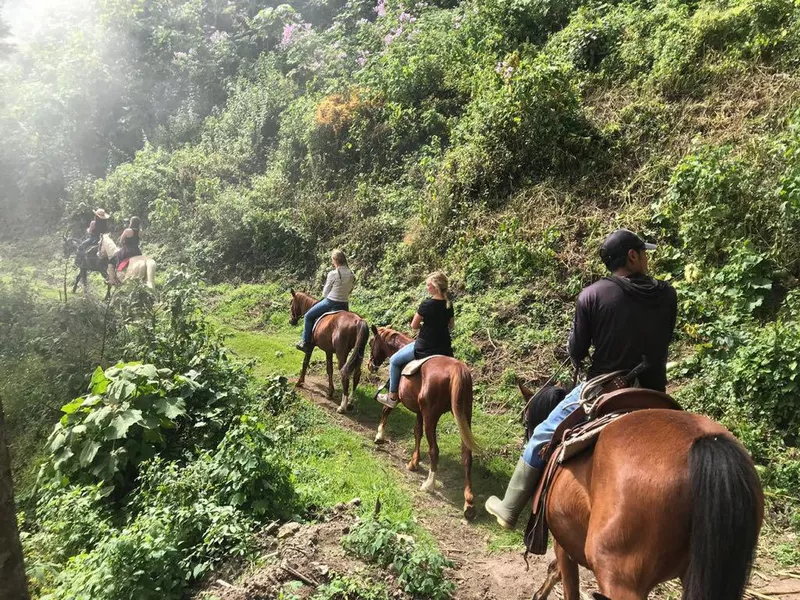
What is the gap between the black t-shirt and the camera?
7.21m

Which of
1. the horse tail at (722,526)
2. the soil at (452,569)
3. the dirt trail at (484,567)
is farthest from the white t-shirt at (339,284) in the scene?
the horse tail at (722,526)

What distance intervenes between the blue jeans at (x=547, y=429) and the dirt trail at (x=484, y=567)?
4.46 feet

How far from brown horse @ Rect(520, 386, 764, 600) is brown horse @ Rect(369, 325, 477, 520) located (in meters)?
3.01

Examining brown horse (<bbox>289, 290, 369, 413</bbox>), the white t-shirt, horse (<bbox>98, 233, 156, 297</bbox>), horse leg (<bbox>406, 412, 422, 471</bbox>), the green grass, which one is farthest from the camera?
horse (<bbox>98, 233, 156, 297</bbox>)

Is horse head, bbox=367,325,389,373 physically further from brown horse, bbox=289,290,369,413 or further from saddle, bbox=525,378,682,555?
saddle, bbox=525,378,682,555

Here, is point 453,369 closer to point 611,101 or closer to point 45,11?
point 611,101

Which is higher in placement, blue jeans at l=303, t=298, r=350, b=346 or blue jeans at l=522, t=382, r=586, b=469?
blue jeans at l=522, t=382, r=586, b=469

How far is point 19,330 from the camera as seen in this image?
969 centimetres

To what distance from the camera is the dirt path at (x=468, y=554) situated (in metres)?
4.79

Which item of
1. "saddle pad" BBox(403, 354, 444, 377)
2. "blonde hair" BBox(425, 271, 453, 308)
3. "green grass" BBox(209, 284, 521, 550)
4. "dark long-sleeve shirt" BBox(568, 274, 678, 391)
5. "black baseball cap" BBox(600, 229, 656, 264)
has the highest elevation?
"black baseball cap" BBox(600, 229, 656, 264)

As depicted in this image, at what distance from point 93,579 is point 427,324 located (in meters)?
4.60

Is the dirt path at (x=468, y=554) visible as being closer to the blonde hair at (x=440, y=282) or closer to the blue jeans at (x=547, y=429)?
the blue jeans at (x=547, y=429)

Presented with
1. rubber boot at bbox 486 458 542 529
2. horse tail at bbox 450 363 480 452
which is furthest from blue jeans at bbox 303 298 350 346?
rubber boot at bbox 486 458 542 529

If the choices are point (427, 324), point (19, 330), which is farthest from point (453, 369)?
point (19, 330)
